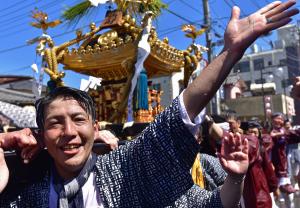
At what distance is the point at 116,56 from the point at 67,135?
3025 millimetres

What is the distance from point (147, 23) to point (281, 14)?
3079mm

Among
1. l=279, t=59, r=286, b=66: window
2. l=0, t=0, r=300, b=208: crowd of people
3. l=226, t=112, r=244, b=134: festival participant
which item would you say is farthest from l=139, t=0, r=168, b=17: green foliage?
l=279, t=59, r=286, b=66: window

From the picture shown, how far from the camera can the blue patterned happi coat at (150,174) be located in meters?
1.46

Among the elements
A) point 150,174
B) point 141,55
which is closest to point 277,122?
point 141,55

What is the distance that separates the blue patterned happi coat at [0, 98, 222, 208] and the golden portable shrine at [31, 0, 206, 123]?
8.88 feet

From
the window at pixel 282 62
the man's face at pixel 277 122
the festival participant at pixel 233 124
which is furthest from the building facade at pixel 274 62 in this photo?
the festival participant at pixel 233 124

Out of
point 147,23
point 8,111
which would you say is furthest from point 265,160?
point 8,111

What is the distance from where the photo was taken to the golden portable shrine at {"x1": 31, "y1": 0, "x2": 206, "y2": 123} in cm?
448

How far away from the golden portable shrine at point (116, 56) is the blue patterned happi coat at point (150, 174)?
271cm

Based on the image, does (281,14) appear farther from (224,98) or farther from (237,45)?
(224,98)

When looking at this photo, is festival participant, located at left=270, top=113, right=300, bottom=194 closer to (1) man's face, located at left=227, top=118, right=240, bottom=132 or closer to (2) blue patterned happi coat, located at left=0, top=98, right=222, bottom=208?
(1) man's face, located at left=227, top=118, right=240, bottom=132

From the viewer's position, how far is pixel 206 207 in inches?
64.4

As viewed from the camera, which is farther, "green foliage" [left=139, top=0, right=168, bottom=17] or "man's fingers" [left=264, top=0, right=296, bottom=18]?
"green foliage" [left=139, top=0, right=168, bottom=17]

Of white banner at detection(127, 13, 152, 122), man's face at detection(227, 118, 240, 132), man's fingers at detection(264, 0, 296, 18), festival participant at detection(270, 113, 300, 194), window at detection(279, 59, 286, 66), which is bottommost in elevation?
festival participant at detection(270, 113, 300, 194)
